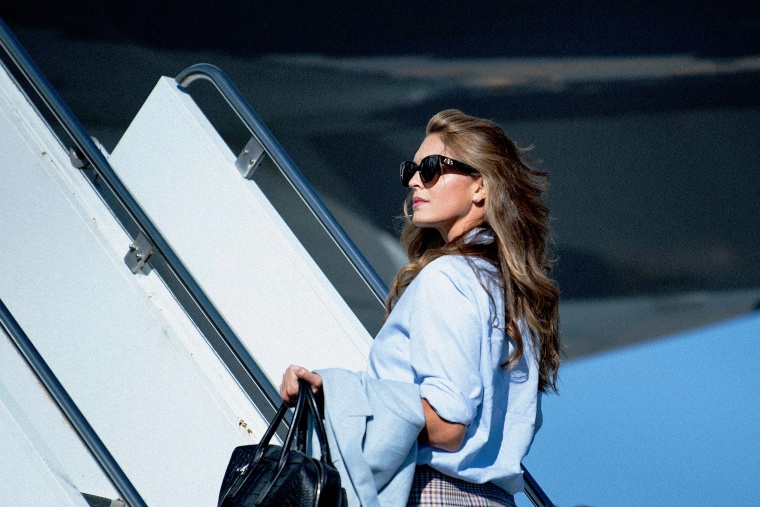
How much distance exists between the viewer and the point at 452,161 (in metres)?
1.64

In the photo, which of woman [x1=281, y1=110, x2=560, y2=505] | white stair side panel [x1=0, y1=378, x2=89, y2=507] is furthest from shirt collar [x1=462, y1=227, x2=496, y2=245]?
white stair side panel [x1=0, y1=378, x2=89, y2=507]

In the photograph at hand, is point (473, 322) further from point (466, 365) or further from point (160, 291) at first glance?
point (160, 291)

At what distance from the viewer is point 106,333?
2.60 metres

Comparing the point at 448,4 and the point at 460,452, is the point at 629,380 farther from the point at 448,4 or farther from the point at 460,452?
the point at 460,452

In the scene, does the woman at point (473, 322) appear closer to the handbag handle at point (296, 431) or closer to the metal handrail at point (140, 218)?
the handbag handle at point (296, 431)

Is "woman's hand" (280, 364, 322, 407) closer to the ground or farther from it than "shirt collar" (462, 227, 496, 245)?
closer to the ground

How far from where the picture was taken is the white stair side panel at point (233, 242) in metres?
2.49

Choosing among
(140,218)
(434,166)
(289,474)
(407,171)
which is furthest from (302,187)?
(289,474)

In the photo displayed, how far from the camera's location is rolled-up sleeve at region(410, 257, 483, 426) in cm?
141

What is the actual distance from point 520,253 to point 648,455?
3.81m

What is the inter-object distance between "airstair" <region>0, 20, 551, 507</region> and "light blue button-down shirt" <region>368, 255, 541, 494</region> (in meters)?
0.86

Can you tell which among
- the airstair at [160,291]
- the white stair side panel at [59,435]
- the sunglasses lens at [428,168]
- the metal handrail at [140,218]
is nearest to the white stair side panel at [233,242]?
the airstair at [160,291]

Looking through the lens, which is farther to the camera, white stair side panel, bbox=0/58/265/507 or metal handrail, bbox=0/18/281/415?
white stair side panel, bbox=0/58/265/507

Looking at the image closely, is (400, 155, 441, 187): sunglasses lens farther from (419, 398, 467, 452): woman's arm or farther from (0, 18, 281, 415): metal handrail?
(0, 18, 281, 415): metal handrail
